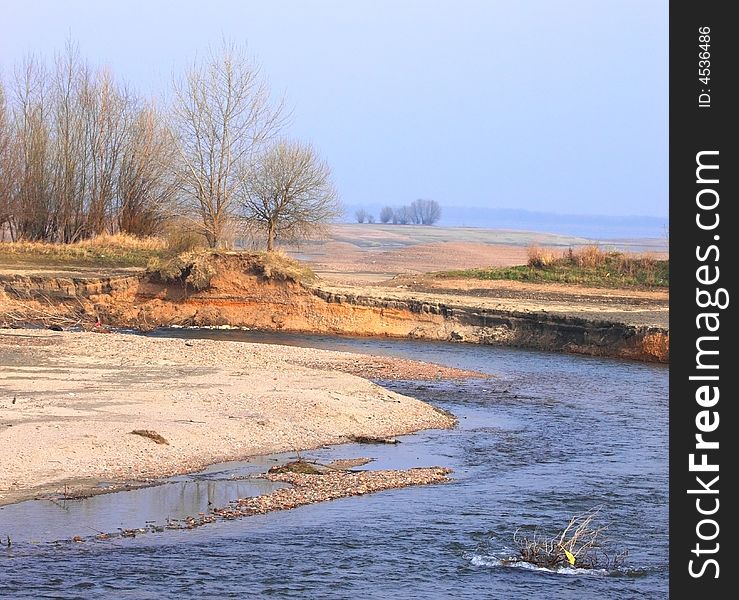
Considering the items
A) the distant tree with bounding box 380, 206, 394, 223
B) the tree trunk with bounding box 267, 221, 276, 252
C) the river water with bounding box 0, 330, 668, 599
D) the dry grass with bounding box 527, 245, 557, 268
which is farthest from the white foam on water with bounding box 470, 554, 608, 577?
the distant tree with bounding box 380, 206, 394, 223

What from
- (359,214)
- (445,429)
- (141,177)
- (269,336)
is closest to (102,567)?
(445,429)

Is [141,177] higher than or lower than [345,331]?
higher

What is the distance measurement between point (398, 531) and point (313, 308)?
21.7 m

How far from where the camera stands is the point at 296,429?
1614cm

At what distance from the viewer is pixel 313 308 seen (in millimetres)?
32750

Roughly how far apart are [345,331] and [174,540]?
21528 millimetres

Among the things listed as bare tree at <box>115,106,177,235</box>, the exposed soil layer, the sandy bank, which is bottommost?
the sandy bank

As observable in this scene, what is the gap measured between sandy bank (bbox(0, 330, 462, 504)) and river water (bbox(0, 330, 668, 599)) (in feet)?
2.25

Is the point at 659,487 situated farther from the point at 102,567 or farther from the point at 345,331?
the point at 345,331

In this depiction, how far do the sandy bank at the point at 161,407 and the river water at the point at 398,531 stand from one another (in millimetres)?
685

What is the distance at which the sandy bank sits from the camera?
13.0 meters

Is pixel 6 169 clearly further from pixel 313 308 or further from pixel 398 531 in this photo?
pixel 398 531

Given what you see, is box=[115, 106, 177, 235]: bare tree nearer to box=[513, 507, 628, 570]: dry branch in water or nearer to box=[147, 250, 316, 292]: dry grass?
box=[147, 250, 316, 292]: dry grass
